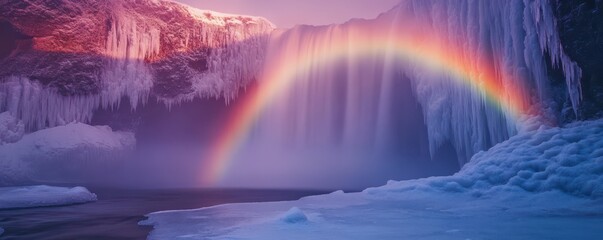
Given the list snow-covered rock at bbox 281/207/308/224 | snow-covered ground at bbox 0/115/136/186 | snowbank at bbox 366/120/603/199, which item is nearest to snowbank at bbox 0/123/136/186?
snow-covered ground at bbox 0/115/136/186

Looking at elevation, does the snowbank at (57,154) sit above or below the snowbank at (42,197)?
above

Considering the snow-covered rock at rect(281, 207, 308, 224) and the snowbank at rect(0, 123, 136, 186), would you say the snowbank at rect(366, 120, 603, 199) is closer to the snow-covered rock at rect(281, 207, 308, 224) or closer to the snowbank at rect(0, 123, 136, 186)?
the snow-covered rock at rect(281, 207, 308, 224)

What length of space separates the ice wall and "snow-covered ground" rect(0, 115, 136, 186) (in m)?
9.00

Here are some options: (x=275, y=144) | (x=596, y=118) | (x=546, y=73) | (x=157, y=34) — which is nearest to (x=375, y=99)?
(x=275, y=144)

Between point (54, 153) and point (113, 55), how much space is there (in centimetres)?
610

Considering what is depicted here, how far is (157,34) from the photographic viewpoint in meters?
22.0

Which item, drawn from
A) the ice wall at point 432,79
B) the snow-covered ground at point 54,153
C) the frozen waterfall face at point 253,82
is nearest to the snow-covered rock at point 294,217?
the ice wall at point 432,79

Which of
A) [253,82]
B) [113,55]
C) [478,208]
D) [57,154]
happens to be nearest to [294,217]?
[478,208]

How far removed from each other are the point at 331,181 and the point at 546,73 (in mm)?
11870

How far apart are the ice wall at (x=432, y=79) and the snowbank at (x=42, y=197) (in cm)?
1166

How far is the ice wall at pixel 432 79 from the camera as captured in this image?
1007 centimetres

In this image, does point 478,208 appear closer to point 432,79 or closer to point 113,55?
point 432,79

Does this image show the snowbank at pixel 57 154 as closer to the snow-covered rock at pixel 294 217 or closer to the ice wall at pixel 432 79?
the ice wall at pixel 432 79

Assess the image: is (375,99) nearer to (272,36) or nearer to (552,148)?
(272,36)
